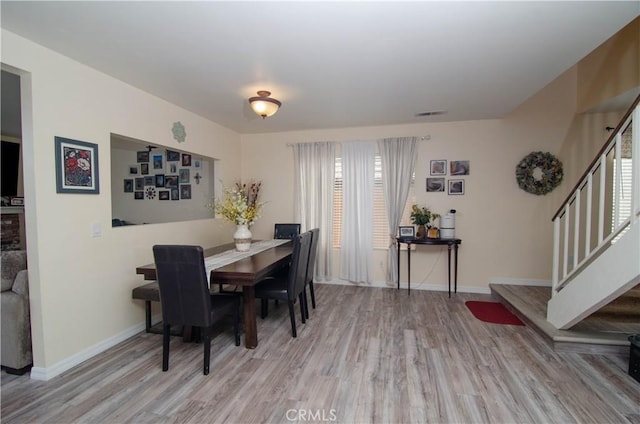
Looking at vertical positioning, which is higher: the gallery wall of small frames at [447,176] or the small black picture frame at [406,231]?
the gallery wall of small frames at [447,176]

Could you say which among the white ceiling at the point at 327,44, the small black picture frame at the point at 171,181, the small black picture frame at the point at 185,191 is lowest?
the small black picture frame at the point at 185,191

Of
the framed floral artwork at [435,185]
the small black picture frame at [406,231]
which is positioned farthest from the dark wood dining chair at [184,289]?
the framed floral artwork at [435,185]

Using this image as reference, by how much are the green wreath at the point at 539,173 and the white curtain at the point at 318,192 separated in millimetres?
2657

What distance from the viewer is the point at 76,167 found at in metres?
2.49

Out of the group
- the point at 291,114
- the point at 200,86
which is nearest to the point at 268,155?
the point at 291,114

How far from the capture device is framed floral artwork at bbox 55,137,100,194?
2367mm

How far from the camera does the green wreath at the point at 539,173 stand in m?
4.07

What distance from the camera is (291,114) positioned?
3990 mm

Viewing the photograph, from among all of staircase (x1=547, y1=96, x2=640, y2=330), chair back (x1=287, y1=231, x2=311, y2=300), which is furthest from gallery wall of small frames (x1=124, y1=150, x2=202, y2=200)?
staircase (x1=547, y1=96, x2=640, y2=330)

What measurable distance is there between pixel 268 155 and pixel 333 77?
2.53 metres

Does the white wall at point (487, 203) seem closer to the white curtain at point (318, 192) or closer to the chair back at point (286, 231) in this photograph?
the white curtain at point (318, 192)

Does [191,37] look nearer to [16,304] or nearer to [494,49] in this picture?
[494,49]

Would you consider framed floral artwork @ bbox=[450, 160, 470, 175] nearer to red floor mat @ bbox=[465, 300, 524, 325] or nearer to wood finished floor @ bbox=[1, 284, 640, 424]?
red floor mat @ bbox=[465, 300, 524, 325]

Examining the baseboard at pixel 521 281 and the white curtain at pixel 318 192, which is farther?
the white curtain at pixel 318 192
